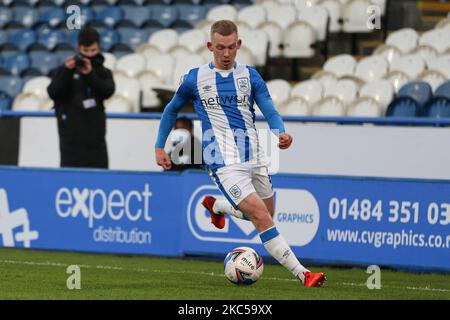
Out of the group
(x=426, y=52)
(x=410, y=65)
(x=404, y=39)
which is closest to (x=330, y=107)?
(x=410, y=65)

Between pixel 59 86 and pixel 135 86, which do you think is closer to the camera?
pixel 59 86

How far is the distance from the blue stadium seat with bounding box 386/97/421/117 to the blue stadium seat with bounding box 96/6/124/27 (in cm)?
746

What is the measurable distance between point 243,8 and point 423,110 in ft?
19.1

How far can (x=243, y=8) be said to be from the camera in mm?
19016

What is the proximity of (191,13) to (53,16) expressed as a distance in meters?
2.92

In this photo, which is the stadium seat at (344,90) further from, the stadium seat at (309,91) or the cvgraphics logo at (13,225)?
the cvgraphics logo at (13,225)

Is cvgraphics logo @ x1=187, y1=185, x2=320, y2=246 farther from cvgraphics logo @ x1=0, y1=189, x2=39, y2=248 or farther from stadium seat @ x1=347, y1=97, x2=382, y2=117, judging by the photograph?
stadium seat @ x1=347, y1=97, x2=382, y2=117

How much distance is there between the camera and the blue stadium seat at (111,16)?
20.4 metres

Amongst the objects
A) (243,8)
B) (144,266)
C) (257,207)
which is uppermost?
(243,8)

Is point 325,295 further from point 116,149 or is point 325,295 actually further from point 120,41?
point 120,41

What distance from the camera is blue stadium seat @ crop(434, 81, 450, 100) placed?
13951 millimetres

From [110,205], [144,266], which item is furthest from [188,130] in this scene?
[144,266]

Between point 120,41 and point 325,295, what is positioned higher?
point 120,41
